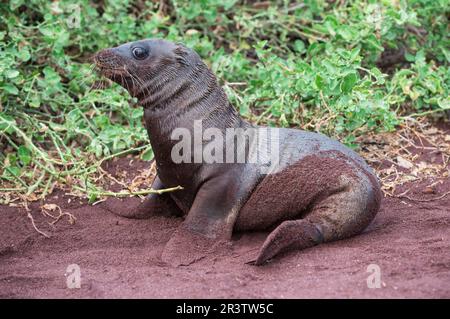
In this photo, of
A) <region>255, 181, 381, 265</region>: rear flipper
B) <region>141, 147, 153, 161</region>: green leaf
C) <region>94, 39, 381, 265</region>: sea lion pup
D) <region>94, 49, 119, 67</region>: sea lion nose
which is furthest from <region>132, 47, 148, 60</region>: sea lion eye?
<region>255, 181, 381, 265</region>: rear flipper

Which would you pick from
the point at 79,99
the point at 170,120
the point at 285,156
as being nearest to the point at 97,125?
the point at 79,99

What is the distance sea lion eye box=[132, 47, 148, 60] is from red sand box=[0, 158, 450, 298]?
0.98m

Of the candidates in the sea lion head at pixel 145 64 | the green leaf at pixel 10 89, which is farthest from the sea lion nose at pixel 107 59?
the green leaf at pixel 10 89

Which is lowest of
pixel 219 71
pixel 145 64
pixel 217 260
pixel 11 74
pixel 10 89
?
pixel 217 260

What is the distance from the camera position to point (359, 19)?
633 centimetres

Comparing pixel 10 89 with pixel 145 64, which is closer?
pixel 145 64

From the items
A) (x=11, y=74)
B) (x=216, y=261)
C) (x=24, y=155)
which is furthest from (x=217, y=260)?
(x=11, y=74)

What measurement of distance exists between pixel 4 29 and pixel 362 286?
3951 mm

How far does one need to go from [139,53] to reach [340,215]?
1.41 m

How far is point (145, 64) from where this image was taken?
14.8 ft

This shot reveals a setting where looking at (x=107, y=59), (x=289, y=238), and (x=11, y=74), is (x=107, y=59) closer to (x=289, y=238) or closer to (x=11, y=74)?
(x=11, y=74)

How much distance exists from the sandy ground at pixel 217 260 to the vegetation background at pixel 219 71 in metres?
0.33

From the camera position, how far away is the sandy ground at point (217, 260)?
3.65 meters
